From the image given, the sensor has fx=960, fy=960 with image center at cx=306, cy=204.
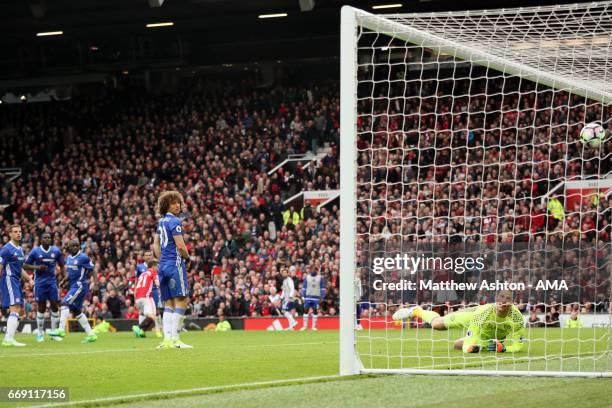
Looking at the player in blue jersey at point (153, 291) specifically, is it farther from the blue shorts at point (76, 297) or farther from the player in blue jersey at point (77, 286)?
the blue shorts at point (76, 297)

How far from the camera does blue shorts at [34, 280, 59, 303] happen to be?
56.5 ft

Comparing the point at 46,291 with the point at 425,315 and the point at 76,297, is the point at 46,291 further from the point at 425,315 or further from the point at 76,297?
the point at 425,315

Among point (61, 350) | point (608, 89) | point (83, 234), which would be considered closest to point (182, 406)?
point (608, 89)

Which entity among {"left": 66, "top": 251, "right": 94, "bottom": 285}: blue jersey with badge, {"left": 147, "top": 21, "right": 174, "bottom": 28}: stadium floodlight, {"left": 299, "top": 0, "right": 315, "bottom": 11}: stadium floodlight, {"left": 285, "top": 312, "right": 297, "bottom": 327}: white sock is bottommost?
{"left": 285, "top": 312, "right": 297, "bottom": 327}: white sock

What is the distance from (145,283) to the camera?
2023cm

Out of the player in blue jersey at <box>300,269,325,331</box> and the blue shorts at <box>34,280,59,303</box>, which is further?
the player in blue jersey at <box>300,269,325,331</box>

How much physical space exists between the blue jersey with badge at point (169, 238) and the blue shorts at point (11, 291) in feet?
15.5

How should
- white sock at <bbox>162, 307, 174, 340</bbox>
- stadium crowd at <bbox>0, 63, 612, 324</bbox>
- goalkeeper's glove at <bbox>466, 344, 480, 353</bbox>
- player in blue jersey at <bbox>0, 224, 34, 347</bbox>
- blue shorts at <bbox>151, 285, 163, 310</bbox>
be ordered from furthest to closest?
stadium crowd at <bbox>0, 63, 612, 324</bbox> < blue shorts at <bbox>151, 285, 163, 310</bbox> < player in blue jersey at <bbox>0, 224, 34, 347</bbox> < white sock at <bbox>162, 307, 174, 340</bbox> < goalkeeper's glove at <bbox>466, 344, 480, 353</bbox>

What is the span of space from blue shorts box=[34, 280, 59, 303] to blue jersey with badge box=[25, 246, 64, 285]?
0.17 ft

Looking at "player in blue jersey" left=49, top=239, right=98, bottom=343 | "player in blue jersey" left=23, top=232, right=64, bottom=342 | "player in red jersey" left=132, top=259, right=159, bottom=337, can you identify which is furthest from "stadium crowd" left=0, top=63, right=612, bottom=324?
"player in blue jersey" left=23, top=232, right=64, bottom=342

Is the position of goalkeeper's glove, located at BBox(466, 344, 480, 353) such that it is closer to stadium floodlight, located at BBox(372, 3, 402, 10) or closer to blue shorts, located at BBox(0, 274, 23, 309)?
blue shorts, located at BBox(0, 274, 23, 309)

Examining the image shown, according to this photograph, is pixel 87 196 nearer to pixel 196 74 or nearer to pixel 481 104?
pixel 196 74

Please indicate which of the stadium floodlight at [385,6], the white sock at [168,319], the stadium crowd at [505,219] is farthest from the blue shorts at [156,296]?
the stadium floodlight at [385,6]

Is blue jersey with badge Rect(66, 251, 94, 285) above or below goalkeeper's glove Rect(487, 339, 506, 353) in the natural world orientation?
above
